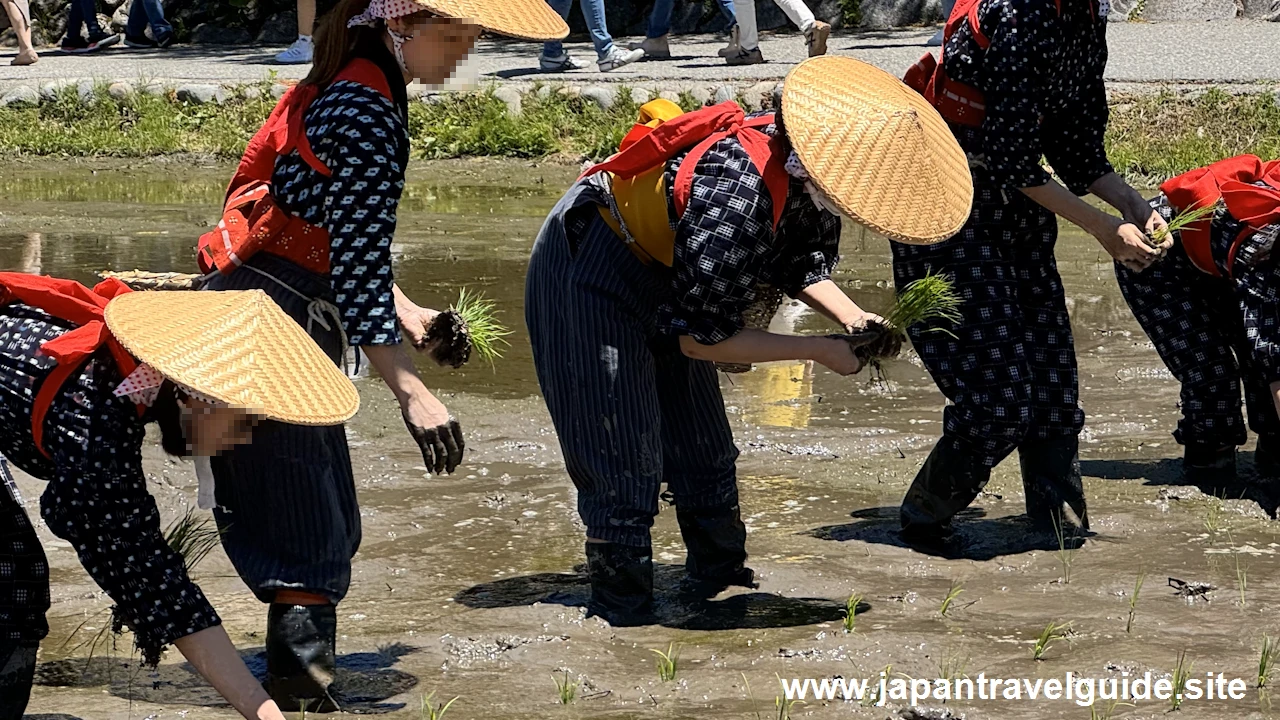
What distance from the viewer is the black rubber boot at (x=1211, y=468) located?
5.25m

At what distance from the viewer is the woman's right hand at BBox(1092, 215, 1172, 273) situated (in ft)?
14.6

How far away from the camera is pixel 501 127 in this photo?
11.3m

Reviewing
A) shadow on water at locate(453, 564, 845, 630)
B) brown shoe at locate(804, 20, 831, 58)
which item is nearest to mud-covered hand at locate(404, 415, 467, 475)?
shadow on water at locate(453, 564, 845, 630)

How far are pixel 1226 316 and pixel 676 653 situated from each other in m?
2.35

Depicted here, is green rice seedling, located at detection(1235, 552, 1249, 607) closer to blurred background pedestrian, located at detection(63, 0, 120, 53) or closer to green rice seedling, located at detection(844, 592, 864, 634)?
green rice seedling, located at detection(844, 592, 864, 634)

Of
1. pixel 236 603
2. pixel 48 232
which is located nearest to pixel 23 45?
pixel 48 232

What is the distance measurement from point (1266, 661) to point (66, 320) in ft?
8.36

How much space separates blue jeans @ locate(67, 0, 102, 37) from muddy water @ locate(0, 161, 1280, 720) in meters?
9.63

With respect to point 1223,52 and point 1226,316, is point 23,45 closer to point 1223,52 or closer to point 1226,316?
point 1223,52

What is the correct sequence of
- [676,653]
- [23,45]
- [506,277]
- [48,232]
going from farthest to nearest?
1. [23,45]
2. [48,232]
3. [506,277]
4. [676,653]

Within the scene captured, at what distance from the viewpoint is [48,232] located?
8977 mm

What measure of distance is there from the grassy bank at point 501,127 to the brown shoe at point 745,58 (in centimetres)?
138

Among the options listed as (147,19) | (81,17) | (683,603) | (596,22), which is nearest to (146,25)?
(147,19)

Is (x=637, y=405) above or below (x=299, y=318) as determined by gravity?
below
